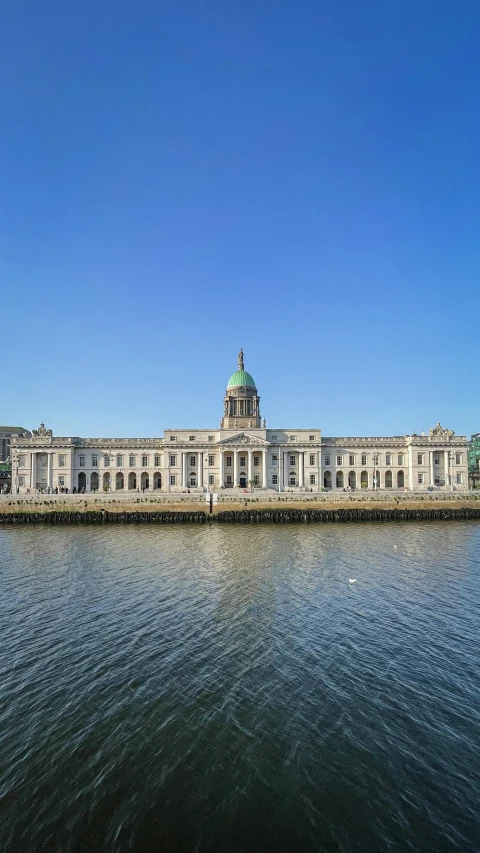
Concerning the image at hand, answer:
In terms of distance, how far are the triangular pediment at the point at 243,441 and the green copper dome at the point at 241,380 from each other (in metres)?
16.4

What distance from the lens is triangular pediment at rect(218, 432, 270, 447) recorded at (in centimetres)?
9875

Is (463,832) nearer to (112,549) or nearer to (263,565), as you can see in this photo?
(263,565)

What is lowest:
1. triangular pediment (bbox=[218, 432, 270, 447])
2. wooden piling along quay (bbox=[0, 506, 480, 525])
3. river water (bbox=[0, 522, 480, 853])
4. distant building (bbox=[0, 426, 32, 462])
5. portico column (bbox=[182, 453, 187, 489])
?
river water (bbox=[0, 522, 480, 853])

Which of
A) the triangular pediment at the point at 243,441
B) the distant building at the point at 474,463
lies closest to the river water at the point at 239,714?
the triangular pediment at the point at 243,441

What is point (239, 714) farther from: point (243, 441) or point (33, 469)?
point (33, 469)

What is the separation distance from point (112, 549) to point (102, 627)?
71.3ft

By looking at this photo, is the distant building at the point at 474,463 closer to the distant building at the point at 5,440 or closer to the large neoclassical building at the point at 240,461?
the large neoclassical building at the point at 240,461

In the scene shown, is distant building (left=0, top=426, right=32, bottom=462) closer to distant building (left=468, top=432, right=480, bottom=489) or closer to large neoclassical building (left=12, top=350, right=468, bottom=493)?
large neoclassical building (left=12, top=350, right=468, bottom=493)

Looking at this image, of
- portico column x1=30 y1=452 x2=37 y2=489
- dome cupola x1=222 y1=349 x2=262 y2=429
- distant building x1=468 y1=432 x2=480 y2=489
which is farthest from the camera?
distant building x1=468 y1=432 x2=480 y2=489

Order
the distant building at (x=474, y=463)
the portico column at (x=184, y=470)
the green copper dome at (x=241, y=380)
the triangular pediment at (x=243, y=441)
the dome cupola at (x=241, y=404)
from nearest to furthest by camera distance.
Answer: the triangular pediment at (x=243, y=441) < the portico column at (x=184, y=470) < the dome cupola at (x=241, y=404) < the green copper dome at (x=241, y=380) < the distant building at (x=474, y=463)

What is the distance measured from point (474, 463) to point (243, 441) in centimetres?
8655

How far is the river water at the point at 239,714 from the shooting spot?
10.8m

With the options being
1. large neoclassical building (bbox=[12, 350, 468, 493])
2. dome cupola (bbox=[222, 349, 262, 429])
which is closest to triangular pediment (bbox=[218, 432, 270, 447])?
large neoclassical building (bbox=[12, 350, 468, 493])

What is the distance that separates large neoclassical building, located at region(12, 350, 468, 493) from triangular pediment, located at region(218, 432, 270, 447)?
203 mm
